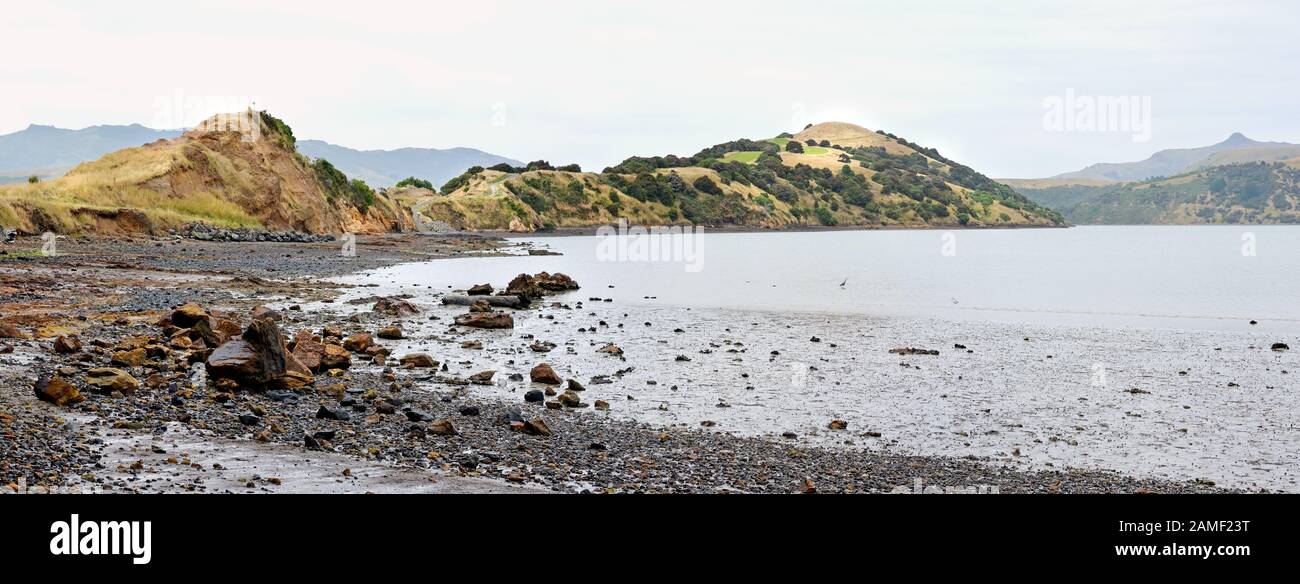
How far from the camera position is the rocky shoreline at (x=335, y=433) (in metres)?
9.87

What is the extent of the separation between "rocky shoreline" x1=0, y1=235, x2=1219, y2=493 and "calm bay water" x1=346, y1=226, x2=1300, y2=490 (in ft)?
4.13

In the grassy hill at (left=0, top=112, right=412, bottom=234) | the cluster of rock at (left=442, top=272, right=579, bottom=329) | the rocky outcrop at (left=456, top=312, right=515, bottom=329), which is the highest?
the grassy hill at (left=0, top=112, right=412, bottom=234)

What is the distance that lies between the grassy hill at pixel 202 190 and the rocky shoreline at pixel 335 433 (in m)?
36.8

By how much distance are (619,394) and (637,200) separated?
157m

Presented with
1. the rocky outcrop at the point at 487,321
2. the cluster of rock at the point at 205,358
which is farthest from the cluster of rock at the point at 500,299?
the cluster of rock at the point at 205,358

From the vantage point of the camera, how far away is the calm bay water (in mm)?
14469

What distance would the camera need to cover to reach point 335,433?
1189 cm

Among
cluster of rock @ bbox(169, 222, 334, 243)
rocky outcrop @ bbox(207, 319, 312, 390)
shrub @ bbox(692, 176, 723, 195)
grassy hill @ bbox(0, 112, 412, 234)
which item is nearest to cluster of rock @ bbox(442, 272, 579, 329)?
rocky outcrop @ bbox(207, 319, 312, 390)

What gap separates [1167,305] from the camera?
42250mm

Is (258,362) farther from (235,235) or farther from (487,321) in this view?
(235,235)

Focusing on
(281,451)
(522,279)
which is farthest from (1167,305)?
(281,451)

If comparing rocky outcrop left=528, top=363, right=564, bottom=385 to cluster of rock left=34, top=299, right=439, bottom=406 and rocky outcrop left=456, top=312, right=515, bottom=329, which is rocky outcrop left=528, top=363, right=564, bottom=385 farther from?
rocky outcrop left=456, top=312, right=515, bottom=329

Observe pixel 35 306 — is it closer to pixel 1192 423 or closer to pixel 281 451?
pixel 281 451

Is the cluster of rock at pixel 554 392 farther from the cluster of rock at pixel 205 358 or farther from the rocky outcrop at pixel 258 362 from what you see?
the rocky outcrop at pixel 258 362
